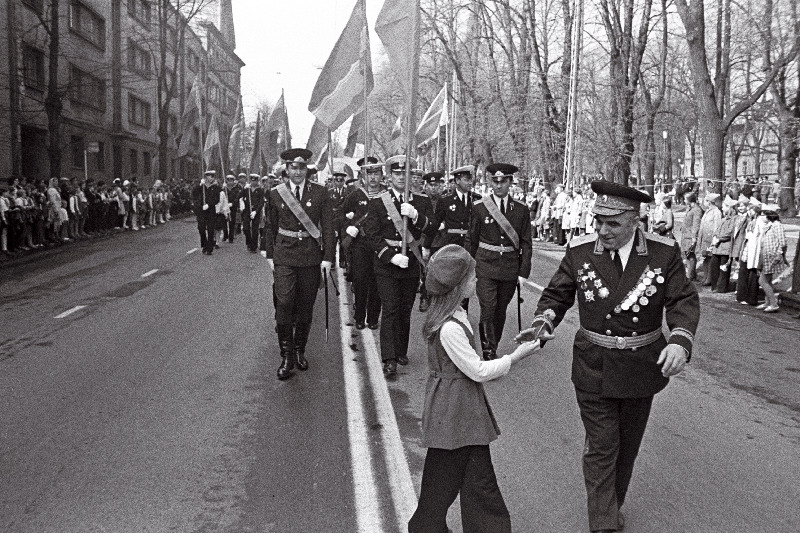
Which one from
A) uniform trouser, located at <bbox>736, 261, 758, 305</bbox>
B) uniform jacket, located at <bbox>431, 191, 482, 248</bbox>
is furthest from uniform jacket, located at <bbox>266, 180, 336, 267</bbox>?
uniform trouser, located at <bbox>736, 261, 758, 305</bbox>

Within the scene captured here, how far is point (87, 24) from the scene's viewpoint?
3912cm

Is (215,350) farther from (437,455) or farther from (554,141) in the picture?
(554,141)

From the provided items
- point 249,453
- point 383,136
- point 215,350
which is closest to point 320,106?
point 215,350

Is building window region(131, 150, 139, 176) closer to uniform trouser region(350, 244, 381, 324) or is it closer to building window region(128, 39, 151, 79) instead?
building window region(128, 39, 151, 79)

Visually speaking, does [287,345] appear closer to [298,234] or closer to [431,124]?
[298,234]

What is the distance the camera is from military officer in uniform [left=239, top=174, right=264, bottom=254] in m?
21.1

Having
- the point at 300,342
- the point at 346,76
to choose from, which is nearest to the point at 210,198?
the point at 346,76

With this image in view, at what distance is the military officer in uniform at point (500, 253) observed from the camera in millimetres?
8508

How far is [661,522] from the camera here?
4488mm

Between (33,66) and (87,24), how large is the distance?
8.90 metres

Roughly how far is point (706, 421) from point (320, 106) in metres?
6.42

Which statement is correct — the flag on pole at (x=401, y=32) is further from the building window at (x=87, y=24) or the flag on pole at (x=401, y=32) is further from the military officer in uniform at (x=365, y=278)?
the building window at (x=87, y=24)

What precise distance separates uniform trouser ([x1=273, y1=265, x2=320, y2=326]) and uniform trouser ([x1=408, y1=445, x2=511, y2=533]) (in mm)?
4056

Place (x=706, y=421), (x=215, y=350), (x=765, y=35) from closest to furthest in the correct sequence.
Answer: (x=706, y=421) < (x=215, y=350) < (x=765, y=35)
